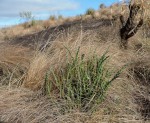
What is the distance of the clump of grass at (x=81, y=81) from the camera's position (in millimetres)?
6996

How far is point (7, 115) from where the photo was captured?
7000 millimetres

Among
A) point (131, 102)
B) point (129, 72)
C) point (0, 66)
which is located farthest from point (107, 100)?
point (0, 66)

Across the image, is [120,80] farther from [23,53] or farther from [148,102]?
[23,53]

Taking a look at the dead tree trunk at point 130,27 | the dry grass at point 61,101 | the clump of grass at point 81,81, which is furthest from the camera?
the dead tree trunk at point 130,27

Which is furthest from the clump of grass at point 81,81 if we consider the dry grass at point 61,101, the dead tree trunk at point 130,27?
the dead tree trunk at point 130,27

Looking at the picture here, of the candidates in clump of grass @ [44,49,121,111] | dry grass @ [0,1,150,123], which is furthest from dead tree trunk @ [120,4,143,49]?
clump of grass @ [44,49,121,111]

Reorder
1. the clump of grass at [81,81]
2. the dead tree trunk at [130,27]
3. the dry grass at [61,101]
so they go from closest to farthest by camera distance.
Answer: the dry grass at [61,101] → the clump of grass at [81,81] → the dead tree trunk at [130,27]

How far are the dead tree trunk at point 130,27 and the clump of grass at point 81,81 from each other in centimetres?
267

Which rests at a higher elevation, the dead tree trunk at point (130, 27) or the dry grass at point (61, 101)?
the dead tree trunk at point (130, 27)

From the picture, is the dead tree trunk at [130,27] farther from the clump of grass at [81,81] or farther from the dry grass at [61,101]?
the clump of grass at [81,81]

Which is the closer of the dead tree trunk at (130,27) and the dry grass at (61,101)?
the dry grass at (61,101)

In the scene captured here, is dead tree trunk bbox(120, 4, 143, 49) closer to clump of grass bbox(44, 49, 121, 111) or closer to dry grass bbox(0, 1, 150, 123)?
dry grass bbox(0, 1, 150, 123)

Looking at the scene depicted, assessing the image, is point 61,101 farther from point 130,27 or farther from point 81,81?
point 130,27

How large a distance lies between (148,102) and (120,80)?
2.10 feet
